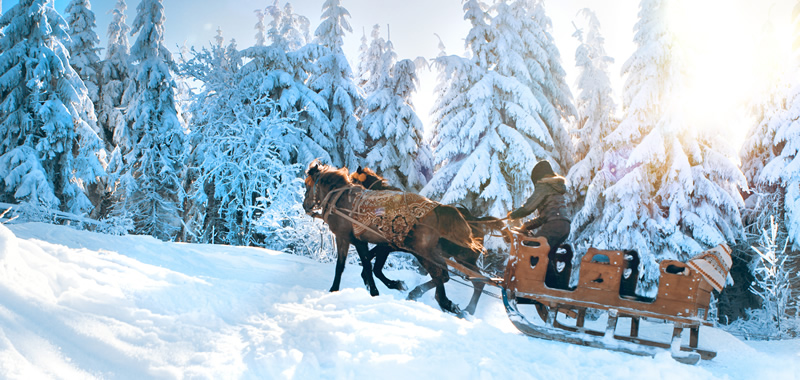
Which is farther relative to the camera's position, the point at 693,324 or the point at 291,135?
the point at 291,135

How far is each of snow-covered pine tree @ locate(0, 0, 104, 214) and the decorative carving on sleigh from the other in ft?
38.7

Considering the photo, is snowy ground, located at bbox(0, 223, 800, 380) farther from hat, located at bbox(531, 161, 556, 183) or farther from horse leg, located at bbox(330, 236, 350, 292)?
hat, located at bbox(531, 161, 556, 183)

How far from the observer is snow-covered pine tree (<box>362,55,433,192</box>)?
16.9 m

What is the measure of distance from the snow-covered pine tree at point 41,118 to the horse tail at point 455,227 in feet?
41.6

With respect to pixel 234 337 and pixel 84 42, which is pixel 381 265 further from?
pixel 84 42

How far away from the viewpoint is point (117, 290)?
13.0 feet

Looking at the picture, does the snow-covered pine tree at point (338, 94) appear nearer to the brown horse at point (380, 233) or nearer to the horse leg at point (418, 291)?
the brown horse at point (380, 233)

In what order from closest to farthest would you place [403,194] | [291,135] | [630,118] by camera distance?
1. [403,194]
2. [630,118]
3. [291,135]

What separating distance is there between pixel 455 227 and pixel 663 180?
25.8 feet

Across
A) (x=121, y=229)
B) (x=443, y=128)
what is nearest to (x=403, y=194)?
(x=121, y=229)

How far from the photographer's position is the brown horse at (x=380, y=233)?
18.6 ft

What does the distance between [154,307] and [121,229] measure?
757cm

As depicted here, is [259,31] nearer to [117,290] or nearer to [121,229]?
→ [121,229]

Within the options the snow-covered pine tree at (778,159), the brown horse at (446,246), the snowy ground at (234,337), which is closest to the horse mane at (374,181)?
the brown horse at (446,246)
